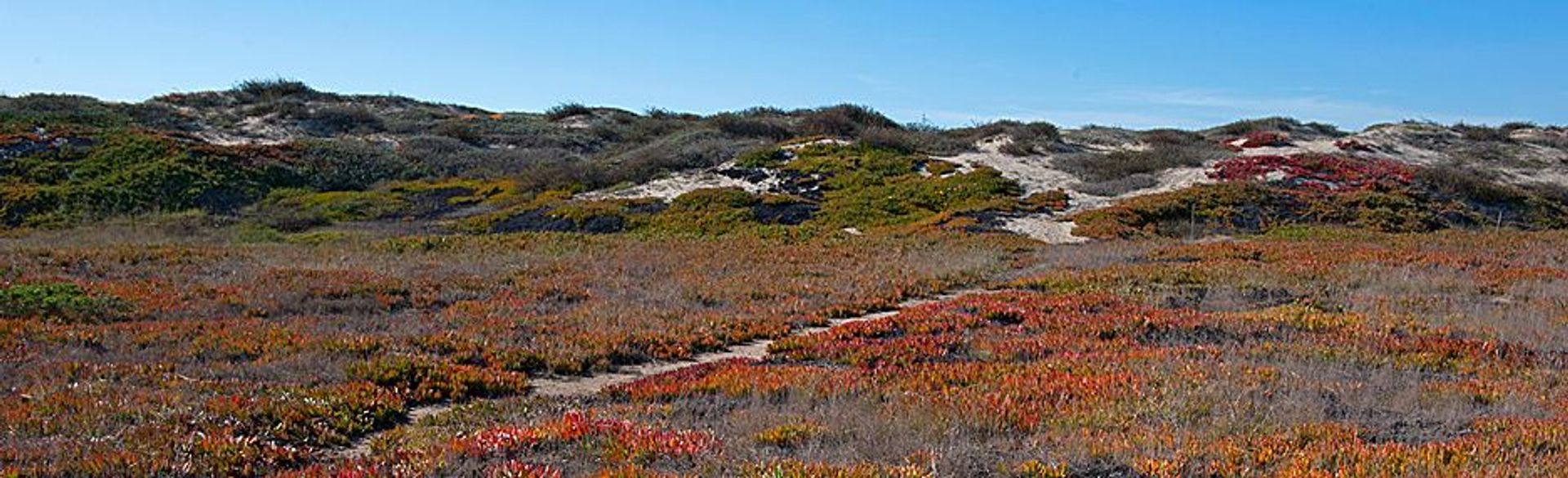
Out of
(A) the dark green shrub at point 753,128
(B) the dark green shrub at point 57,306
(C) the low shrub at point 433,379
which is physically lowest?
(C) the low shrub at point 433,379

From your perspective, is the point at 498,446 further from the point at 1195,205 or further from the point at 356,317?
the point at 1195,205

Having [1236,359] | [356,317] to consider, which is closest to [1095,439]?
[1236,359]

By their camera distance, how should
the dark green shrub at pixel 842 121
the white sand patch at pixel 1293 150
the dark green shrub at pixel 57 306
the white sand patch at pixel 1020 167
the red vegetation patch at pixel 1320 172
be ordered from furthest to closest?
the dark green shrub at pixel 842 121, the white sand patch at pixel 1293 150, the white sand patch at pixel 1020 167, the red vegetation patch at pixel 1320 172, the dark green shrub at pixel 57 306

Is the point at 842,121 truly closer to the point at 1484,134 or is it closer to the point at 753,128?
the point at 753,128

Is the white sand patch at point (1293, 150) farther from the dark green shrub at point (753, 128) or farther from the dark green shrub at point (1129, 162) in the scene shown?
the dark green shrub at point (753, 128)

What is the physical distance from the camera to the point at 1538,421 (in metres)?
7.68

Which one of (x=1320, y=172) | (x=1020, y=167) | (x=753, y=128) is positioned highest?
(x=753, y=128)

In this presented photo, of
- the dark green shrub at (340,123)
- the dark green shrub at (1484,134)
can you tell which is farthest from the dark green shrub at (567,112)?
the dark green shrub at (1484,134)

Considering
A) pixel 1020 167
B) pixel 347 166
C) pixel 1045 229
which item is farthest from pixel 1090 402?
pixel 347 166

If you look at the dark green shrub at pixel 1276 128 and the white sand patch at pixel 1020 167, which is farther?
the dark green shrub at pixel 1276 128

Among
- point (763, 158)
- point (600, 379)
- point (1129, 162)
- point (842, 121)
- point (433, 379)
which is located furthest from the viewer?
point (842, 121)

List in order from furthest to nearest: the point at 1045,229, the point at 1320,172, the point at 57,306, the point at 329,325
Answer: the point at 1320,172 → the point at 1045,229 → the point at 57,306 → the point at 329,325

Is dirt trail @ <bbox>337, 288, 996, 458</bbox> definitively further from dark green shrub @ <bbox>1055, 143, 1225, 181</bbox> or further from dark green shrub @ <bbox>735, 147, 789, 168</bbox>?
dark green shrub @ <bbox>735, 147, 789, 168</bbox>

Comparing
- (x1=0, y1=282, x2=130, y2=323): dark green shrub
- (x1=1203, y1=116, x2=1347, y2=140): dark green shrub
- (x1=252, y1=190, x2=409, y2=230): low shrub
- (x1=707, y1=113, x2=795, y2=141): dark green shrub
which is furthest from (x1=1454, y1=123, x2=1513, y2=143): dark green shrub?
(x1=0, y1=282, x2=130, y2=323): dark green shrub
